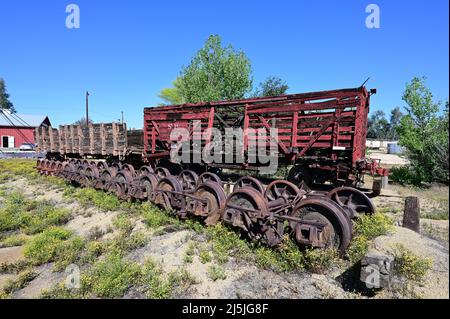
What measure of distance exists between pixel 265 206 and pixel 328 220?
1077mm

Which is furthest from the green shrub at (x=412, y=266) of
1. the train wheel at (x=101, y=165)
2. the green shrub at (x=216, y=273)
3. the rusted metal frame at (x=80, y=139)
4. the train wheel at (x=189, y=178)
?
the rusted metal frame at (x=80, y=139)

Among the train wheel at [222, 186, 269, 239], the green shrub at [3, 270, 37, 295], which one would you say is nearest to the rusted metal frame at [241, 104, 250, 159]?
the train wheel at [222, 186, 269, 239]

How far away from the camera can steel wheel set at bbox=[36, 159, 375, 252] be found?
420 cm

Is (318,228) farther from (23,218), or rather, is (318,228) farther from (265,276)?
(23,218)

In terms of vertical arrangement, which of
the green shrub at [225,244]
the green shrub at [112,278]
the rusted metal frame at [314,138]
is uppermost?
the rusted metal frame at [314,138]

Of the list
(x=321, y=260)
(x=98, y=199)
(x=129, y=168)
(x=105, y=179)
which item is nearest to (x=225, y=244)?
(x=321, y=260)

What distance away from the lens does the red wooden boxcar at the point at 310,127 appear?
5.66 m

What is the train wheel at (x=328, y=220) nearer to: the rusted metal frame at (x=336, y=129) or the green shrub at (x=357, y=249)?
the green shrub at (x=357, y=249)

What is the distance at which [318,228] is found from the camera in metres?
4.13

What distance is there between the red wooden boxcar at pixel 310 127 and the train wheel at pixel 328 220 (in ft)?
5.86

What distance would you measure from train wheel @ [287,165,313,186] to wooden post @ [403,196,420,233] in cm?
205

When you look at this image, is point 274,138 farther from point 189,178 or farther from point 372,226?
point 189,178

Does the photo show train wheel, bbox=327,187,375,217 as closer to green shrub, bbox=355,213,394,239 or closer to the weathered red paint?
green shrub, bbox=355,213,394,239
